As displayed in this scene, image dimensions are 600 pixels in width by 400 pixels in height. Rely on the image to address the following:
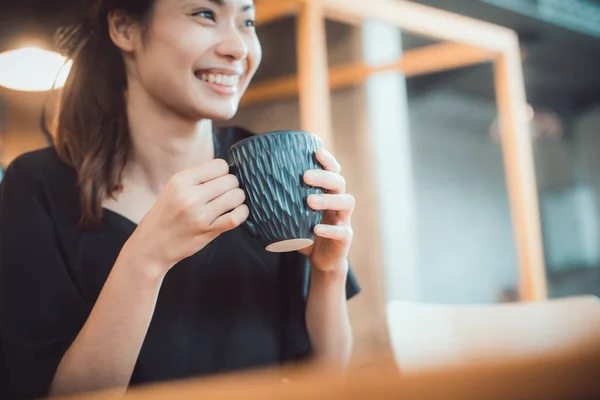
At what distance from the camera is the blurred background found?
4.55 feet

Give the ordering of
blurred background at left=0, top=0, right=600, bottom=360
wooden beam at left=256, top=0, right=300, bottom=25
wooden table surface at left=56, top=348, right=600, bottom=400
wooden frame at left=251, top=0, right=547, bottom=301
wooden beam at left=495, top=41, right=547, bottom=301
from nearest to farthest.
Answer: wooden table surface at left=56, top=348, right=600, bottom=400
wooden beam at left=256, top=0, right=300, bottom=25
wooden frame at left=251, top=0, right=547, bottom=301
wooden beam at left=495, top=41, right=547, bottom=301
blurred background at left=0, top=0, right=600, bottom=360

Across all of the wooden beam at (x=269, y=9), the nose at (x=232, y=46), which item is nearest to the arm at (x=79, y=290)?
the nose at (x=232, y=46)

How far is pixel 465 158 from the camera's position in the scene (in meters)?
4.92

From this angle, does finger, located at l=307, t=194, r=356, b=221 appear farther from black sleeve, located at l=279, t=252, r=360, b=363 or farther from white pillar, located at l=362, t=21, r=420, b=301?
white pillar, located at l=362, t=21, r=420, b=301

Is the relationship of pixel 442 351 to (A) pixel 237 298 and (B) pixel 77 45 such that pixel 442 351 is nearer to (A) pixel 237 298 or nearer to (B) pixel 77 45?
(A) pixel 237 298

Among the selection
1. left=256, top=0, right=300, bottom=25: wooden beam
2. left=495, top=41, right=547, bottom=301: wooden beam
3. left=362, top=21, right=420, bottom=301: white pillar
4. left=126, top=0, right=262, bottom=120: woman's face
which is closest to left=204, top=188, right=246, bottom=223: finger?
left=126, top=0, right=262, bottom=120: woman's face

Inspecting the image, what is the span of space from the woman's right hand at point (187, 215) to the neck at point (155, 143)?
0.34 ft

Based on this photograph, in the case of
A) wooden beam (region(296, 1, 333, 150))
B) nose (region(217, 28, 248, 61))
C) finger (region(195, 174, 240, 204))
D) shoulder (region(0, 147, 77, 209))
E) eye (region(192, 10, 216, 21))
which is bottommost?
finger (region(195, 174, 240, 204))

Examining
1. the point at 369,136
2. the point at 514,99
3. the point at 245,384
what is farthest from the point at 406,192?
the point at 245,384

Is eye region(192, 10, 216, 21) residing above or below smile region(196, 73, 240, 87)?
above

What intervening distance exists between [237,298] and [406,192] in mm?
1419

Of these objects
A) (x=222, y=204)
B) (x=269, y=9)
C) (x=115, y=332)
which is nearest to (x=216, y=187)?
(x=222, y=204)

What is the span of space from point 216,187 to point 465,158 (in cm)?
485

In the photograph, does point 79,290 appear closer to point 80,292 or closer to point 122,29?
point 80,292
